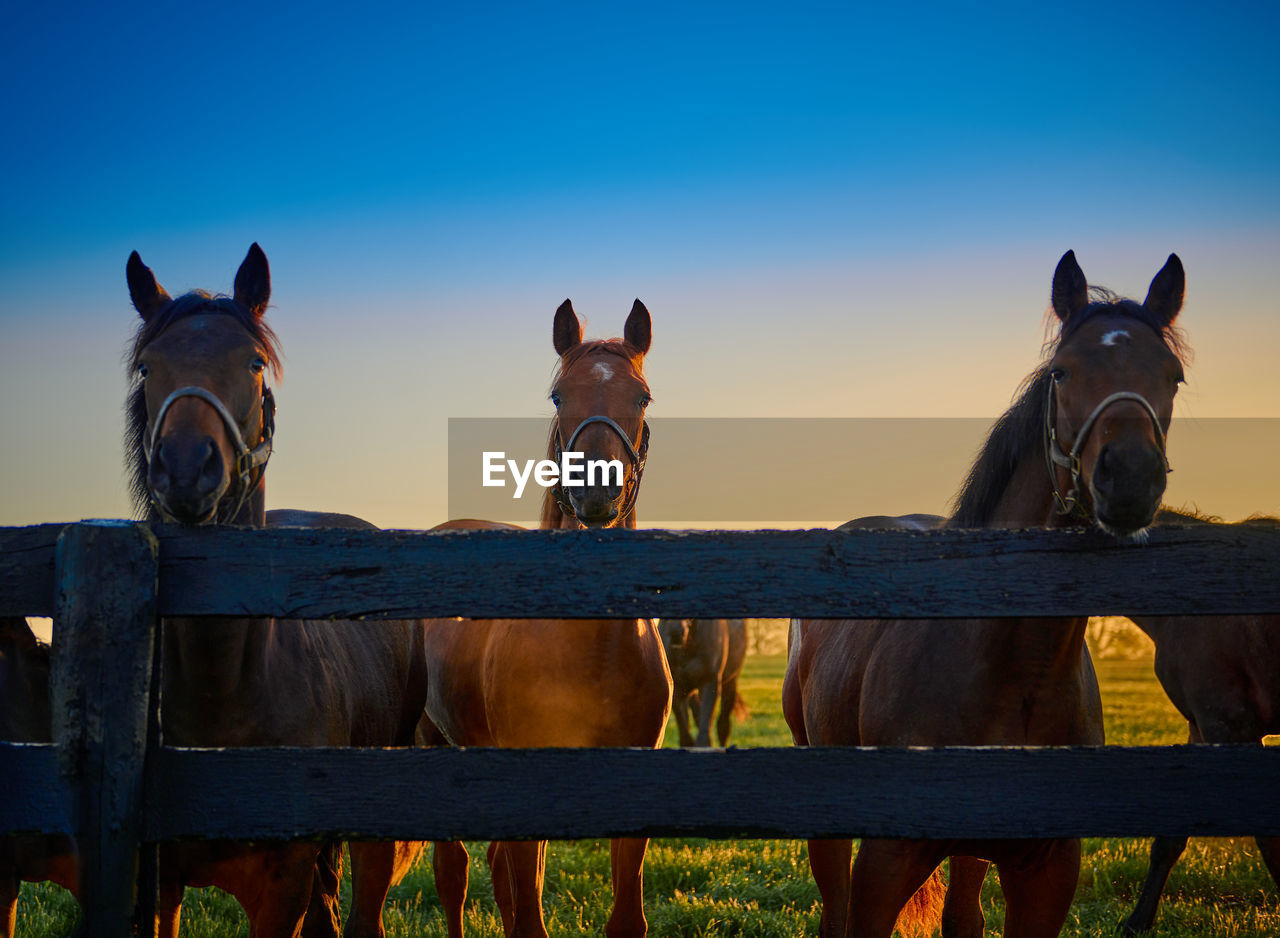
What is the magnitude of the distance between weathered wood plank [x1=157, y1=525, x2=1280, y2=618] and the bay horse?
0.51 meters

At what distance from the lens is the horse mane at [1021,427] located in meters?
3.34

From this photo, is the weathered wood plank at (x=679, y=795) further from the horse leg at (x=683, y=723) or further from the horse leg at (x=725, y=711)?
the horse leg at (x=725, y=711)

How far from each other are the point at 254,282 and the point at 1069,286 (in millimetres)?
3127

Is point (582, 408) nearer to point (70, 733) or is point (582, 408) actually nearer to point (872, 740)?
point (872, 740)

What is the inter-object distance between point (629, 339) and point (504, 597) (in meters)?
3.17

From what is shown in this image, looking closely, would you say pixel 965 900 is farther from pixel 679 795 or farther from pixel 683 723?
pixel 683 723

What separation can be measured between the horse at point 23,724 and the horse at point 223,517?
60 centimetres

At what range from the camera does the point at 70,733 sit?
2367 mm

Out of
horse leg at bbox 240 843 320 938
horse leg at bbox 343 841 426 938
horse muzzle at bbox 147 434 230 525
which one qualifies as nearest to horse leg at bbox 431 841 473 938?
horse leg at bbox 343 841 426 938

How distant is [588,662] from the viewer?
4430 millimetres

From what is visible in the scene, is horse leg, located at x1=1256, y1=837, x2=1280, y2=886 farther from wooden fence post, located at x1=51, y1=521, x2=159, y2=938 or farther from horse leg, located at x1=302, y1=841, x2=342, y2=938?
wooden fence post, located at x1=51, y1=521, x2=159, y2=938

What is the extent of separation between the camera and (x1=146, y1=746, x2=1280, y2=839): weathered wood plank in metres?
2.41

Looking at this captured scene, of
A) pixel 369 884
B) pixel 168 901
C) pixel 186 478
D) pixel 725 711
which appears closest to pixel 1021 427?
pixel 186 478

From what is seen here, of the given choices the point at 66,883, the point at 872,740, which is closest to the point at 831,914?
the point at 872,740
